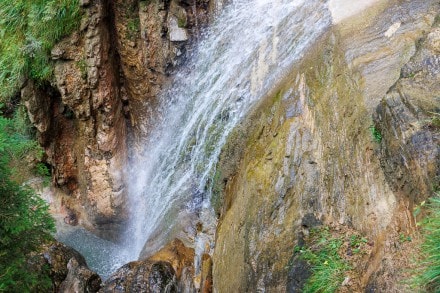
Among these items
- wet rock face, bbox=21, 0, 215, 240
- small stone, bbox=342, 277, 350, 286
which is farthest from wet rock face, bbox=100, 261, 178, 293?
small stone, bbox=342, 277, 350, 286

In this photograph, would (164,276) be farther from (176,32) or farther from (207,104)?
(176,32)

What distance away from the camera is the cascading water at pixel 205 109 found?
7.32m

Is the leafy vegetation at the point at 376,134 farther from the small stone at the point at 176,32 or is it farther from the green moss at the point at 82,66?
the green moss at the point at 82,66

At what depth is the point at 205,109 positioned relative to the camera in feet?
28.0

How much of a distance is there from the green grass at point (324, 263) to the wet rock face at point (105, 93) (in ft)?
19.7

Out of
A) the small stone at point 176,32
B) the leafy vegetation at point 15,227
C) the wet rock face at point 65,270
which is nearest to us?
the leafy vegetation at point 15,227

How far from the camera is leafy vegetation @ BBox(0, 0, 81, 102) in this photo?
948cm

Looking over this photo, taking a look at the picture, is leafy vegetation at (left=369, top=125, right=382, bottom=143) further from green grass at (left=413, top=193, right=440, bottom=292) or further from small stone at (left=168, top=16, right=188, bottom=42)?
small stone at (left=168, top=16, right=188, bottom=42)

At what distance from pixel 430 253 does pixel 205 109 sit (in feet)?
18.3

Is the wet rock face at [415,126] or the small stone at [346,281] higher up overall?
the wet rock face at [415,126]

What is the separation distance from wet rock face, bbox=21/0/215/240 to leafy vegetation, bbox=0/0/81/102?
0.84ft

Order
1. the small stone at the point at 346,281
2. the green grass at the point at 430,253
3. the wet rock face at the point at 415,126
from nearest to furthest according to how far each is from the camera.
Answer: the green grass at the point at 430,253
the wet rock face at the point at 415,126
the small stone at the point at 346,281

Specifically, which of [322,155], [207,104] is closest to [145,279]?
[207,104]

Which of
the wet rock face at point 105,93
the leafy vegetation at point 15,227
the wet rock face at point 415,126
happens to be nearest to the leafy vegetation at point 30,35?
the wet rock face at point 105,93
